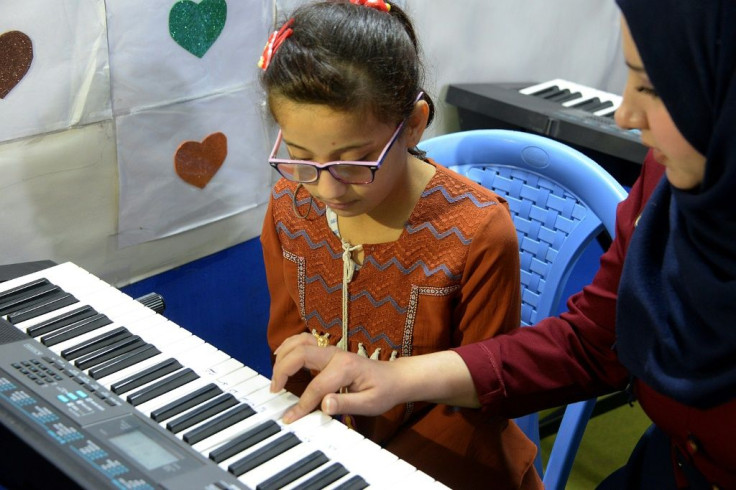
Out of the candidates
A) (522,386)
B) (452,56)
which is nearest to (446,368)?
(522,386)

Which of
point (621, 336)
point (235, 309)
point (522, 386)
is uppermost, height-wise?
point (621, 336)

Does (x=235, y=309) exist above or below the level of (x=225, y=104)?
below

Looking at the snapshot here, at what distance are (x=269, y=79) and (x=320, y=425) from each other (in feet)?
1.57

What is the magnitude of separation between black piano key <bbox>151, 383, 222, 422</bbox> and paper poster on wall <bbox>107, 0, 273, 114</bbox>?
74 cm

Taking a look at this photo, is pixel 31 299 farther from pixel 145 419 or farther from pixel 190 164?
pixel 190 164

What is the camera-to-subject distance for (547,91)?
102 inches

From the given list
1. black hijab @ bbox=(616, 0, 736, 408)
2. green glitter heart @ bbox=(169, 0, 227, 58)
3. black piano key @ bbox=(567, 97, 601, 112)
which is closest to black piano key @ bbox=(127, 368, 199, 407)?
black hijab @ bbox=(616, 0, 736, 408)

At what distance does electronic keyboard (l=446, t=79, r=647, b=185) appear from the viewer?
7.34 ft

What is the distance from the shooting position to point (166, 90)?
167 cm

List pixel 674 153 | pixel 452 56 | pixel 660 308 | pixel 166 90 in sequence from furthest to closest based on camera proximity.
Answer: pixel 452 56 < pixel 166 90 < pixel 660 308 < pixel 674 153

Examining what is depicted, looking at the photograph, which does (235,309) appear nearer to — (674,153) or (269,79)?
(269,79)

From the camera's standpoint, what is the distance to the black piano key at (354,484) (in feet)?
3.01

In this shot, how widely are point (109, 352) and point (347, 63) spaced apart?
1.59 feet

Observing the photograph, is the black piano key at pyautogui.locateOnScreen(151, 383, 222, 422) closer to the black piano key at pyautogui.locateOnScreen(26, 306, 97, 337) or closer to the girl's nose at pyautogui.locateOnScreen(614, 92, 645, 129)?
the black piano key at pyautogui.locateOnScreen(26, 306, 97, 337)
